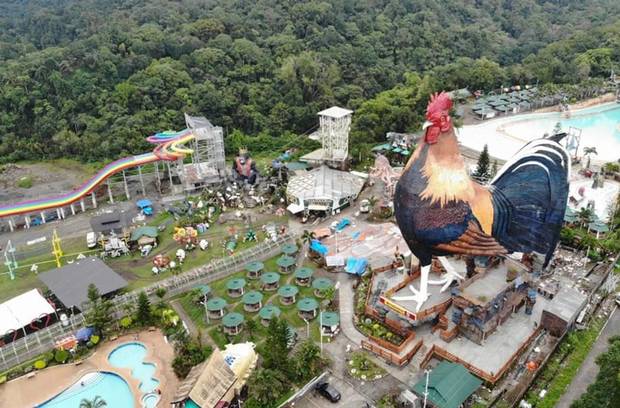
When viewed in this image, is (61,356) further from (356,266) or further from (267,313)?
(356,266)

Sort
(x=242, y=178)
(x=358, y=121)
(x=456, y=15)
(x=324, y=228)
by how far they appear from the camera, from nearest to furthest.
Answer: (x=324, y=228)
(x=242, y=178)
(x=358, y=121)
(x=456, y=15)

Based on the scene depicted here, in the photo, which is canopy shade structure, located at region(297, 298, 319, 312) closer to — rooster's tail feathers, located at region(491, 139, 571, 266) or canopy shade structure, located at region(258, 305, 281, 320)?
canopy shade structure, located at region(258, 305, 281, 320)

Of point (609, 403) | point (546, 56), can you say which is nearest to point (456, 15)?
point (546, 56)

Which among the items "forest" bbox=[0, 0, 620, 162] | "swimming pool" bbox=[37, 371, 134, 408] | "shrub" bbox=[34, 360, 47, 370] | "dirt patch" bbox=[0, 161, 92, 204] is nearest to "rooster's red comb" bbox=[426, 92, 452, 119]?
"swimming pool" bbox=[37, 371, 134, 408]

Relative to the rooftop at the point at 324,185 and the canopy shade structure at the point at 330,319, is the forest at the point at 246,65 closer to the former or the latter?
the rooftop at the point at 324,185

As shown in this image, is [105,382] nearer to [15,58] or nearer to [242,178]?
[242,178]

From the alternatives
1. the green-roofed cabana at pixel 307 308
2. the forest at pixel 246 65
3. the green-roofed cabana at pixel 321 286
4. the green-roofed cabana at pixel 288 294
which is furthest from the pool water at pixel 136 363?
the forest at pixel 246 65
